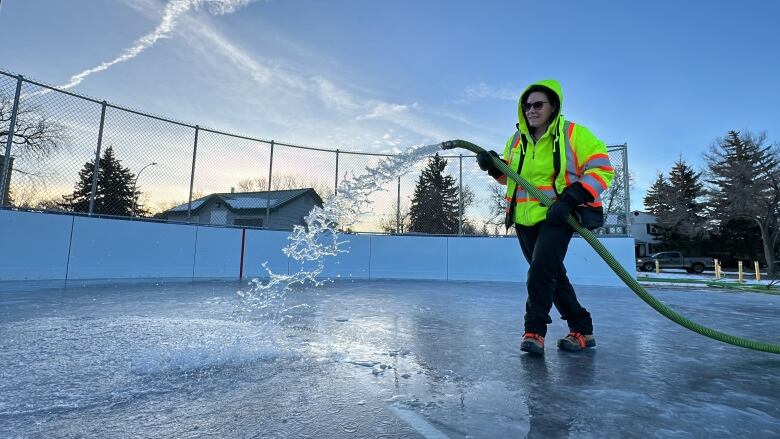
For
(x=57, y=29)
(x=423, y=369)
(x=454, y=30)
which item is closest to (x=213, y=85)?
(x=57, y=29)

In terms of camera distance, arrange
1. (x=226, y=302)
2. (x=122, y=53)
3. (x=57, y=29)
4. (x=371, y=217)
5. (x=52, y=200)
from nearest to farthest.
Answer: (x=226, y=302), (x=52, y=200), (x=57, y=29), (x=122, y=53), (x=371, y=217)

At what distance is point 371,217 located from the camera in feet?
30.7

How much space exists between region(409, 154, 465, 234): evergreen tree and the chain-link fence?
3 cm

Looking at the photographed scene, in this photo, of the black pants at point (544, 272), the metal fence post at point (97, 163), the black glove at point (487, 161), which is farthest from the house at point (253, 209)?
the black pants at point (544, 272)

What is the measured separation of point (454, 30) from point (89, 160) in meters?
6.86

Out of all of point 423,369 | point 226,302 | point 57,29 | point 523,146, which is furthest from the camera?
point 57,29

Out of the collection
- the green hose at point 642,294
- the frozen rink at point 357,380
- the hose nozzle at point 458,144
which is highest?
the hose nozzle at point 458,144

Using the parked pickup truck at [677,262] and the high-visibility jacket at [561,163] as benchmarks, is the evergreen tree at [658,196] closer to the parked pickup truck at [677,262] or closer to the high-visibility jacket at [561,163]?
the parked pickup truck at [677,262]

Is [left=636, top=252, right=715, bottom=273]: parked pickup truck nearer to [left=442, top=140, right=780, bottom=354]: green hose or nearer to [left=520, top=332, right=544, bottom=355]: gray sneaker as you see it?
[left=442, top=140, right=780, bottom=354]: green hose

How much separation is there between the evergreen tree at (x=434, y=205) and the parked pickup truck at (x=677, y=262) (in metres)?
24.2

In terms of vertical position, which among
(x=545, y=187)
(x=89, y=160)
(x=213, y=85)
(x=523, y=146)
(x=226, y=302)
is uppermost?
(x=213, y=85)

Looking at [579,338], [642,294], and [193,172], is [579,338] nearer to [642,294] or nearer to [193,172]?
[642,294]

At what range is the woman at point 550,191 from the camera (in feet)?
7.84

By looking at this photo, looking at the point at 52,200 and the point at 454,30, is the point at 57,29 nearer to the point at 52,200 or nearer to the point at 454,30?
the point at 52,200
